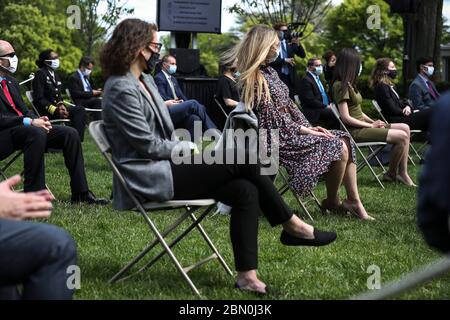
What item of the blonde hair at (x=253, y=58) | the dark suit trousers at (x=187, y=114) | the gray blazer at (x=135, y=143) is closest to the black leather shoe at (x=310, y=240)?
the gray blazer at (x=135, y=143)

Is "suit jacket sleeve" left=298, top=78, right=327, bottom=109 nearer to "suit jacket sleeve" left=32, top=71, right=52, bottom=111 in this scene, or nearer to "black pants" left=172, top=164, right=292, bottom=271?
"suit jacket sleeve" left=32, top=71, right=52, bottom=111

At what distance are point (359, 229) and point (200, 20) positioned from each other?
10102 mm

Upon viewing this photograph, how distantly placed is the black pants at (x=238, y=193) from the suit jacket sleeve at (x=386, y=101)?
6516 mm

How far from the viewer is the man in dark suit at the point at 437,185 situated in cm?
234

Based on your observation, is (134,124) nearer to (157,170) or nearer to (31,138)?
(157,170)

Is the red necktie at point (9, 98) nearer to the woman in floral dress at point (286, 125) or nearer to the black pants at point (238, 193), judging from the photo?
the woman in floral dress at point (286, 125)

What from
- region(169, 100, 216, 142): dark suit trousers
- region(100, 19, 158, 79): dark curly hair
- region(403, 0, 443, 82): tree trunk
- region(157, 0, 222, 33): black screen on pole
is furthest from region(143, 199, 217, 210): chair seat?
region(403, 0, 443, 82): tree trunk

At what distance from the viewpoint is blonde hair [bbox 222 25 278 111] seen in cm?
687

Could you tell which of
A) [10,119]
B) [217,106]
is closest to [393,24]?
[217,106]

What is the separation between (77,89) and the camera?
14.7m

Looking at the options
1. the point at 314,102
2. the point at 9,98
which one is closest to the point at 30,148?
the point at 9,98

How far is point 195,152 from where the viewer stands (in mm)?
4988

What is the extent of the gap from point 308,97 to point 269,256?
19.2 ft
